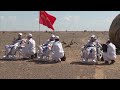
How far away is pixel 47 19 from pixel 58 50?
3.22 m

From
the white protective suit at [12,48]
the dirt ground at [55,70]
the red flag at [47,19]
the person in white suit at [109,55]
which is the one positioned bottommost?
the dirt ground at [55,70]

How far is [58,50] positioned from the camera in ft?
57.0

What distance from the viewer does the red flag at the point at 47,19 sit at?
19734 mm

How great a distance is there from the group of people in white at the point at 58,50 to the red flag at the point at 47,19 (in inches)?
69.5

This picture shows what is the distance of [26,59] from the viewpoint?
61.3 ft

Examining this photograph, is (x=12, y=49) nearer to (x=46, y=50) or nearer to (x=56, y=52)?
(x=46, y=50)

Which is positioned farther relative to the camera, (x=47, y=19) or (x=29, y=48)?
→ (x=47, y=19)

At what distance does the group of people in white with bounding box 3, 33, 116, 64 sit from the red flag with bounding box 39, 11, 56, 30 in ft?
5.79

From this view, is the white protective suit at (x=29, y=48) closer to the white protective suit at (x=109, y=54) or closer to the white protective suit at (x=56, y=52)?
the white protective suit at (x=56, y=52)

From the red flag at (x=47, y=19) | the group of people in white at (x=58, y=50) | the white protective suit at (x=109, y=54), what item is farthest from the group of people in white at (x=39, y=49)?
the white protective suit at (x=109, y=54)

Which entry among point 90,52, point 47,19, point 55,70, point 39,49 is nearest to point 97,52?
point 90,52

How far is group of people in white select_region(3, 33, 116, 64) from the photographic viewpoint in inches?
671
